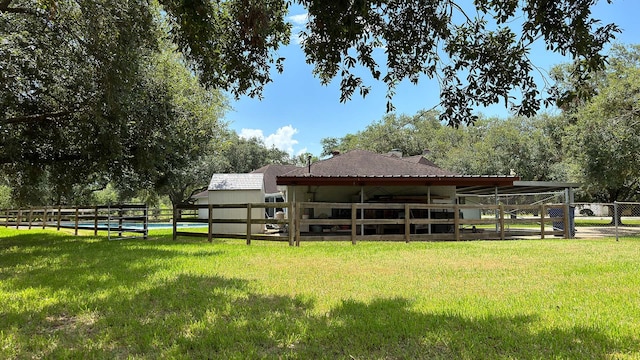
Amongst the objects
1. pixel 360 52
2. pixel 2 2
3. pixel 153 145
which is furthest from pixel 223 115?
pixel 360 52

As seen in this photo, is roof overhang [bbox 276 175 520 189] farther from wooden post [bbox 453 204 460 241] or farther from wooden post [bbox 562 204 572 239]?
wooden post [bbox 453 204 460 241]

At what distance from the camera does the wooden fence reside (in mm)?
13461

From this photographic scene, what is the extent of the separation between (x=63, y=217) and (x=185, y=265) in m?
14.9

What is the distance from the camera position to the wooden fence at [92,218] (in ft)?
44.2

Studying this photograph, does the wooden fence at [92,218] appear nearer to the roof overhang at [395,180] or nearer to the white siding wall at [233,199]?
the white siding wall at [233,199]

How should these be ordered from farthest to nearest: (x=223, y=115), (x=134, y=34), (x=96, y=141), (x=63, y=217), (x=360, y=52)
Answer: (x=223, y=115)
(x=63, y=217)
(x=96, y=141)
(x=134, y=34)
(x=360, y=52)

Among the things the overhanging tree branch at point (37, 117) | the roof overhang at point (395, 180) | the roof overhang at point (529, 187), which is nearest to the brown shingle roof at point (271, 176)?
the roof overhang at point (529, 187)

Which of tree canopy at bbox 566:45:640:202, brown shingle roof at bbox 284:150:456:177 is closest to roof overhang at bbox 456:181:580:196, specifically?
tree canopy at bbox 566:45:640:202

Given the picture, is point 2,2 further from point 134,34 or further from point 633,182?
point 633,182

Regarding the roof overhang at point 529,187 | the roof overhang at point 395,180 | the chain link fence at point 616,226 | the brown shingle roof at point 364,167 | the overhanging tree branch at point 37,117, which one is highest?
the overhanging tree branch at point 37,117

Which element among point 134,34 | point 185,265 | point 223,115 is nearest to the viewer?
point 185,265

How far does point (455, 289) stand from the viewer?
509cm

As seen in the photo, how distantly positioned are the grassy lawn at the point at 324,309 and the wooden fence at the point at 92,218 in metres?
5.86

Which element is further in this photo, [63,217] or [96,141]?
[63,217]
